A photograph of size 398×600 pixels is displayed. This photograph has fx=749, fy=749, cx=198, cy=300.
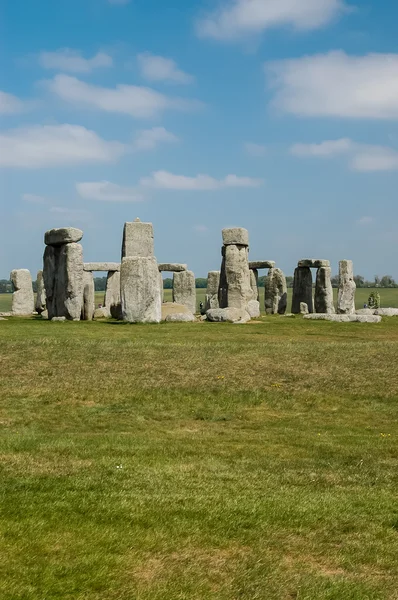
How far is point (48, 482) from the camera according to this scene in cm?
865

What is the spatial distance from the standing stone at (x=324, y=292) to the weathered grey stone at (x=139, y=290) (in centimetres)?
1867

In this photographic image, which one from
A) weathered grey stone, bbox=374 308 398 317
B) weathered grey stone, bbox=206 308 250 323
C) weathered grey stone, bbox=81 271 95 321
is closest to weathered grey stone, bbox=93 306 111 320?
weathered grey stone, bbox=81 271 95 321

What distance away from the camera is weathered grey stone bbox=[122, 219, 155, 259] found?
31250mm

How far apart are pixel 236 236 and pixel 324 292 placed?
1138 cm

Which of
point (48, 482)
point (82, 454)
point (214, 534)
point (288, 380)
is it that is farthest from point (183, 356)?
point (214, 534)

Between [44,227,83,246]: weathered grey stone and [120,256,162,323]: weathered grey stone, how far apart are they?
9.87 ft

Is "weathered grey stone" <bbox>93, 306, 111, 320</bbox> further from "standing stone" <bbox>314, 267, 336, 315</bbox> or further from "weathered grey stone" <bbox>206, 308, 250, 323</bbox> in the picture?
"standing stone" <bbox>314, 267, 336, 315</bbox>

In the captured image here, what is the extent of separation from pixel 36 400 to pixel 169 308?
17424 mm

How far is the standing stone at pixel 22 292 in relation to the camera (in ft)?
133

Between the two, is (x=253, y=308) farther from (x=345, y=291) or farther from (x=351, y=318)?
(x=345, y=291)

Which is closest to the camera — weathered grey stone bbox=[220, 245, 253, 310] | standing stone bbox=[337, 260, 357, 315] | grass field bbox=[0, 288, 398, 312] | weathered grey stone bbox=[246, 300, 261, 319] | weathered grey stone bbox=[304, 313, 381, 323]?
weathered grey stone bbox=[304, 313, 381, 323]

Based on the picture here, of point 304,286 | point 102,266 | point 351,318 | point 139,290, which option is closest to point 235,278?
point 351,318

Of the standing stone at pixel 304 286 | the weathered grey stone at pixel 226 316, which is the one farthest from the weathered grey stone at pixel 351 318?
the standing stone at pixel 304 286

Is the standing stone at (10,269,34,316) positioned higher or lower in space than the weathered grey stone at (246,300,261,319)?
higher
